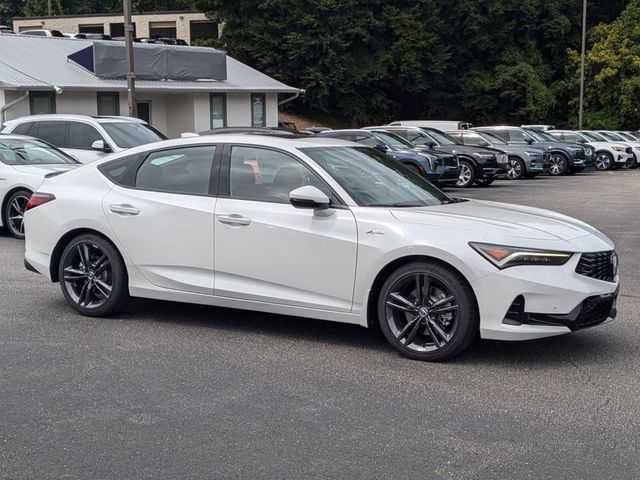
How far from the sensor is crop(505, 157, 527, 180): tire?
2775cm

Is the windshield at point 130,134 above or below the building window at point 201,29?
below

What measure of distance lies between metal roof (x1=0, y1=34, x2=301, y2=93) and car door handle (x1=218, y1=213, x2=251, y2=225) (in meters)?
21.3

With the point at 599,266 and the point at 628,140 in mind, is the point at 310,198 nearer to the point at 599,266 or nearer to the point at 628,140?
the point at 599,266

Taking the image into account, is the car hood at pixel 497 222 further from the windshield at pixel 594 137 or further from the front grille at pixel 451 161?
the windshield at pixel 594 137

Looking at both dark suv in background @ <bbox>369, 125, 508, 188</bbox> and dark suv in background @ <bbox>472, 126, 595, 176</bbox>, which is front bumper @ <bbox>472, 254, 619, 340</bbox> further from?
dark suv in background @ <bbox>472, 126, 595, 176</bbox>

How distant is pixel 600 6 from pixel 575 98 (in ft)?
34.6

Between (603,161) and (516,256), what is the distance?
101ft

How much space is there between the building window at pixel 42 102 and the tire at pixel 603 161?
20134 mm

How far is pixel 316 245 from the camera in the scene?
6.56 m

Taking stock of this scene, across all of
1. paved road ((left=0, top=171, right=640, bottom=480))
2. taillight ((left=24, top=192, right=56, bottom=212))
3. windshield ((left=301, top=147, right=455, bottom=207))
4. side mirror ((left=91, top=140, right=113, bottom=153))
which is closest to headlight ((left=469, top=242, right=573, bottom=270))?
paved road ((left=0, top=171, right=640, bottom=480))

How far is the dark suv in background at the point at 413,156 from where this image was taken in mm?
21547

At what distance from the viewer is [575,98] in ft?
180

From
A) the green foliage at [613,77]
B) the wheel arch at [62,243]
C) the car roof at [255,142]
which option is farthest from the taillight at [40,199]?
the green foliage at [613,77]

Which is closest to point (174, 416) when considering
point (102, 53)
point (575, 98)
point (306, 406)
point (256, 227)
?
point (306, 406)
